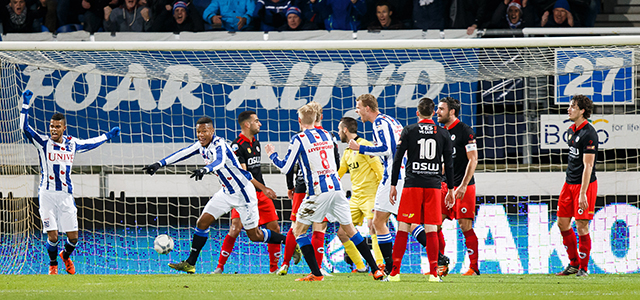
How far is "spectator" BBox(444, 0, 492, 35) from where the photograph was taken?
403 inches

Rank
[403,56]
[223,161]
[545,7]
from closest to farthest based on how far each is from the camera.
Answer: [223,161], [403,56], [545,7]

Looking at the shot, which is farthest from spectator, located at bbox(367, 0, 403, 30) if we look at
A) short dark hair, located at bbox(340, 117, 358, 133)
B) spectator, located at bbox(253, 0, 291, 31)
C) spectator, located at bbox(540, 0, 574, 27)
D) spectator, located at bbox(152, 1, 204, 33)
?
short dark hair, located at bbox(340, 117, 358, 133)

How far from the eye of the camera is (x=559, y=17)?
10102 mm

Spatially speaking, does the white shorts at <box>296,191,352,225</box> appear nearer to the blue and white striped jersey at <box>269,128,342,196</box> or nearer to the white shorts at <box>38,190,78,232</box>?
the blue and white striped jersey at <box>269,128,342,196</box>

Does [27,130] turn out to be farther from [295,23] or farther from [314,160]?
[295,23]

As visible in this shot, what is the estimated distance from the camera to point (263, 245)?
9305mm

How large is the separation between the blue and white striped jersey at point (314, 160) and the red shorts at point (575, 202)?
7.06 ft

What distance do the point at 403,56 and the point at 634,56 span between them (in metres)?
2.60

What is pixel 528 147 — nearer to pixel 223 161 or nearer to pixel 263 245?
pixel 263 245

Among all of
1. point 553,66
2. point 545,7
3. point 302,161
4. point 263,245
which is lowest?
point 263,245

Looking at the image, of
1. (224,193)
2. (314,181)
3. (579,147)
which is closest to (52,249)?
(224,193)

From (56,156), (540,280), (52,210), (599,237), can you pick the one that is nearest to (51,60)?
(56,156)

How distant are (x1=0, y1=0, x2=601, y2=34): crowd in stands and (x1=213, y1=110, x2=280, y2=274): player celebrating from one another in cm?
395

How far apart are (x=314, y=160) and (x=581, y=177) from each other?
8.04ft
